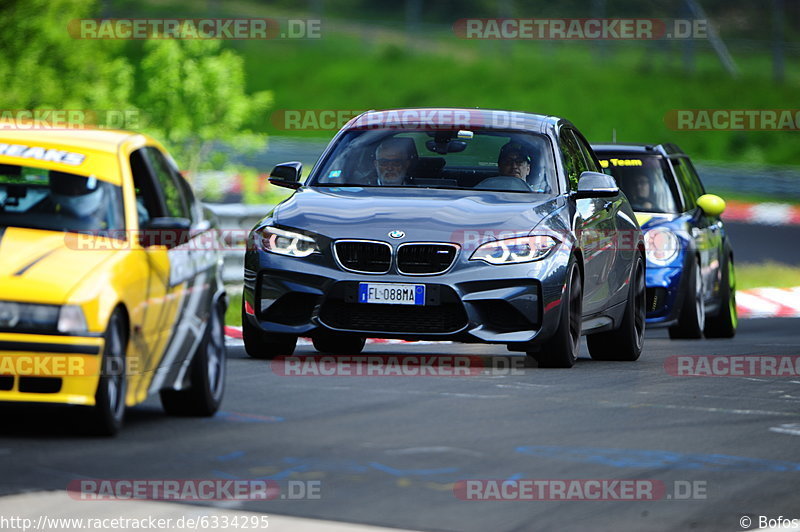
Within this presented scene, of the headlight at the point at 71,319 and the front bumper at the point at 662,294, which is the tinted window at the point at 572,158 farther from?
the headlight at the point at 71,319

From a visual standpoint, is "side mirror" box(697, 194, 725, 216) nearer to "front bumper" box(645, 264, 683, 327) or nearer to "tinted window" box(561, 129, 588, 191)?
"front bumper" box(645, 264, 683, 327)

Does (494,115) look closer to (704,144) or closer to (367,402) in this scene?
(367,402)

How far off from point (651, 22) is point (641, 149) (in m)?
41.9

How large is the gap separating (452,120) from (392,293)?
213 centimetres

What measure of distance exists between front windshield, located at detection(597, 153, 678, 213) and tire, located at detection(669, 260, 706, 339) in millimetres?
681

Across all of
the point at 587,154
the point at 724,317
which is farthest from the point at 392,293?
the point at 724,317

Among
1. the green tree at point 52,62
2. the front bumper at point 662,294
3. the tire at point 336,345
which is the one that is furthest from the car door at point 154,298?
the green tree at point 52,62

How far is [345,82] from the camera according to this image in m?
57.6

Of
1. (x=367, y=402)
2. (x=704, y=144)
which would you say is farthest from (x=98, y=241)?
(x=704, y=144)

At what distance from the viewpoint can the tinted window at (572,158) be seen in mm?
12836

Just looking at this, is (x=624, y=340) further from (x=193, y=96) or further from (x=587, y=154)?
(x=193, y=96)

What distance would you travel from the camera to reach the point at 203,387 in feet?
29.5

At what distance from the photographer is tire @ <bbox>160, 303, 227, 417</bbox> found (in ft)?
29.4

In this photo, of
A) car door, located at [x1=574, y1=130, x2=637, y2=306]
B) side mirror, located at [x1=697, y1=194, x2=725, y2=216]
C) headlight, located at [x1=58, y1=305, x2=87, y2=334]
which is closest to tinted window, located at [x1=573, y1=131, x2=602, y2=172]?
car door, located at [x1=574, y1=130, x2=637, y2=306]
